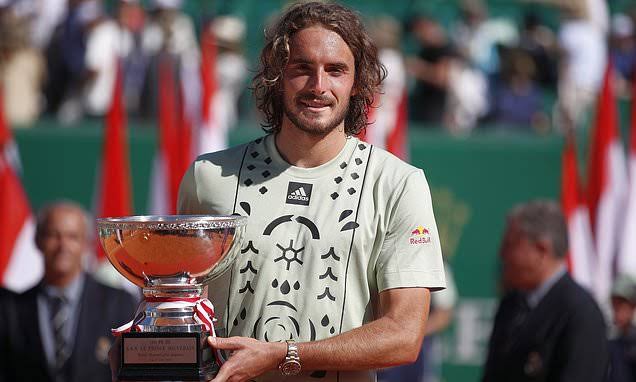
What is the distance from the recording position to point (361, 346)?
3.55 meters

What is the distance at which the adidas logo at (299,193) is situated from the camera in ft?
12.4

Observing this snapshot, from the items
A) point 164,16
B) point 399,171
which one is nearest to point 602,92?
point 164,16

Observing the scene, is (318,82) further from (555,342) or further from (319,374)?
(555,342)

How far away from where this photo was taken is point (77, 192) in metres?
12.5

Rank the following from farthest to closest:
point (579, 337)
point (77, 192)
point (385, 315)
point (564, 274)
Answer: point (77, 192) < point (564, 274) < point (579, 337) < point (385, 315)

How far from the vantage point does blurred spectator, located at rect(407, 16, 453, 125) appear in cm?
1292

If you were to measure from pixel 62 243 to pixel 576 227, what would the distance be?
4567mm

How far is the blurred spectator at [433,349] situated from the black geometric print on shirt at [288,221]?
18.8 ft

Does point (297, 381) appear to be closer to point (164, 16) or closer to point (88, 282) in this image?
point (88, 282)

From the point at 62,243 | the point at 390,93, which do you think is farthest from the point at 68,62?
the point at 62,243

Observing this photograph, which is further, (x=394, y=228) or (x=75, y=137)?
(x=75, y=137)

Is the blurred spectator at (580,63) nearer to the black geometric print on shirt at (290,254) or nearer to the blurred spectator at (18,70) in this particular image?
the blurred spectator at (18,70)

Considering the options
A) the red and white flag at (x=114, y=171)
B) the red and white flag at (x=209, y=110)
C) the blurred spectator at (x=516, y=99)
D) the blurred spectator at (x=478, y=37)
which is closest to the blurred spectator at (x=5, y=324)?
the red and white flag at (x=114, y=171)

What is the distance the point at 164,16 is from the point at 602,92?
14.9ft
